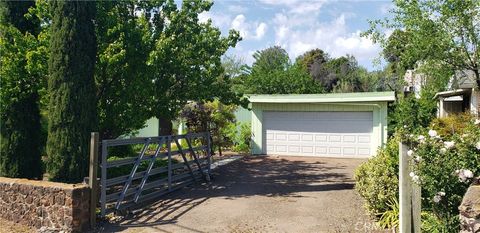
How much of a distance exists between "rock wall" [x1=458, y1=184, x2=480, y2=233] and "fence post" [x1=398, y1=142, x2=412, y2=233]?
110 centimetres

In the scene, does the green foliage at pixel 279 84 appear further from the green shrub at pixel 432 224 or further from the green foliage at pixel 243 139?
the green shrub at pixel 432 224

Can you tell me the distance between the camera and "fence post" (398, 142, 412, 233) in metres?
5.68

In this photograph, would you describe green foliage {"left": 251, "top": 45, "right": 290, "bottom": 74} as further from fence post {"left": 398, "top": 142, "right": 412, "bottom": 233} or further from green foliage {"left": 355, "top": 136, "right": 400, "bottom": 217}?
fence post {"left": 398, "top": 142, "right": 412, "bottom": 233}

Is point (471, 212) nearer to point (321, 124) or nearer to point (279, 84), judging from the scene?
point (321, 124)

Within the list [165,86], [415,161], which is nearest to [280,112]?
[165,86]

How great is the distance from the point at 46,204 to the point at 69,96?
7.71 feet

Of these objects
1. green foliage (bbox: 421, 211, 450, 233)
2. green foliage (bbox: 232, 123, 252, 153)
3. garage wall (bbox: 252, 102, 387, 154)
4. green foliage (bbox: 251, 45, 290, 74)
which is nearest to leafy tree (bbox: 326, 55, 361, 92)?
green foliage (bbox: 251, 45, 290, 74)

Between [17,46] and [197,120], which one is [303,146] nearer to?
[197,120]

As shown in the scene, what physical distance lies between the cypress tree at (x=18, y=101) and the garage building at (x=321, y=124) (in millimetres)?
10153

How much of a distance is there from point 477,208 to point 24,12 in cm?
1063

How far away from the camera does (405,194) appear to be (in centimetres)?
572

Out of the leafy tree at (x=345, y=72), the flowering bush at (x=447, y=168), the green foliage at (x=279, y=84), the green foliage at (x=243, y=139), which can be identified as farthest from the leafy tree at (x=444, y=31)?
the leafy tree at (x=345, y=72)

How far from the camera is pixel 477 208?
14.2ft

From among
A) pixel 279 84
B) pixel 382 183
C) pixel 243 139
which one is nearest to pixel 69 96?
pixel 382 183
